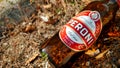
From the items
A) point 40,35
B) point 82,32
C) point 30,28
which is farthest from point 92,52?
point 30,28

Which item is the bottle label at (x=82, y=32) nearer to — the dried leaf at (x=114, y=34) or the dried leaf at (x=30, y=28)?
the dried leaf at (x=114, y=34)

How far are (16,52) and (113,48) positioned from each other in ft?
2.54

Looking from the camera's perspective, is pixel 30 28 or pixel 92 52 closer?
pixel 92 52

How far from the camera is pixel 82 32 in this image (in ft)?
6.44

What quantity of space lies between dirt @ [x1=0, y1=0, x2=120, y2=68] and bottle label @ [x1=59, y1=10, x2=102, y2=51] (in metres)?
0.12

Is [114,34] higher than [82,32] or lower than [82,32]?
lower

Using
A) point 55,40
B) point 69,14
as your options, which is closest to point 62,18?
point 69,14

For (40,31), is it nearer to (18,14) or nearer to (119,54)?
(18,14)

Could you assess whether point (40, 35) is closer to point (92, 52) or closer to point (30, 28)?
point (30, 28)

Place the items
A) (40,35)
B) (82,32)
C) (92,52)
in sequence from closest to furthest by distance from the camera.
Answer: (82,32)
(92,52)
(40,35)

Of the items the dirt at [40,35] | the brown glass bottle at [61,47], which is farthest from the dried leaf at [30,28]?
the brown glass bottle at [61,47]

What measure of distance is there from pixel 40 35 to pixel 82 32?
21.0 inches

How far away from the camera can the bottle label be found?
1.96 m

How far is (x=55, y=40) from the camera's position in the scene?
6.78ft
